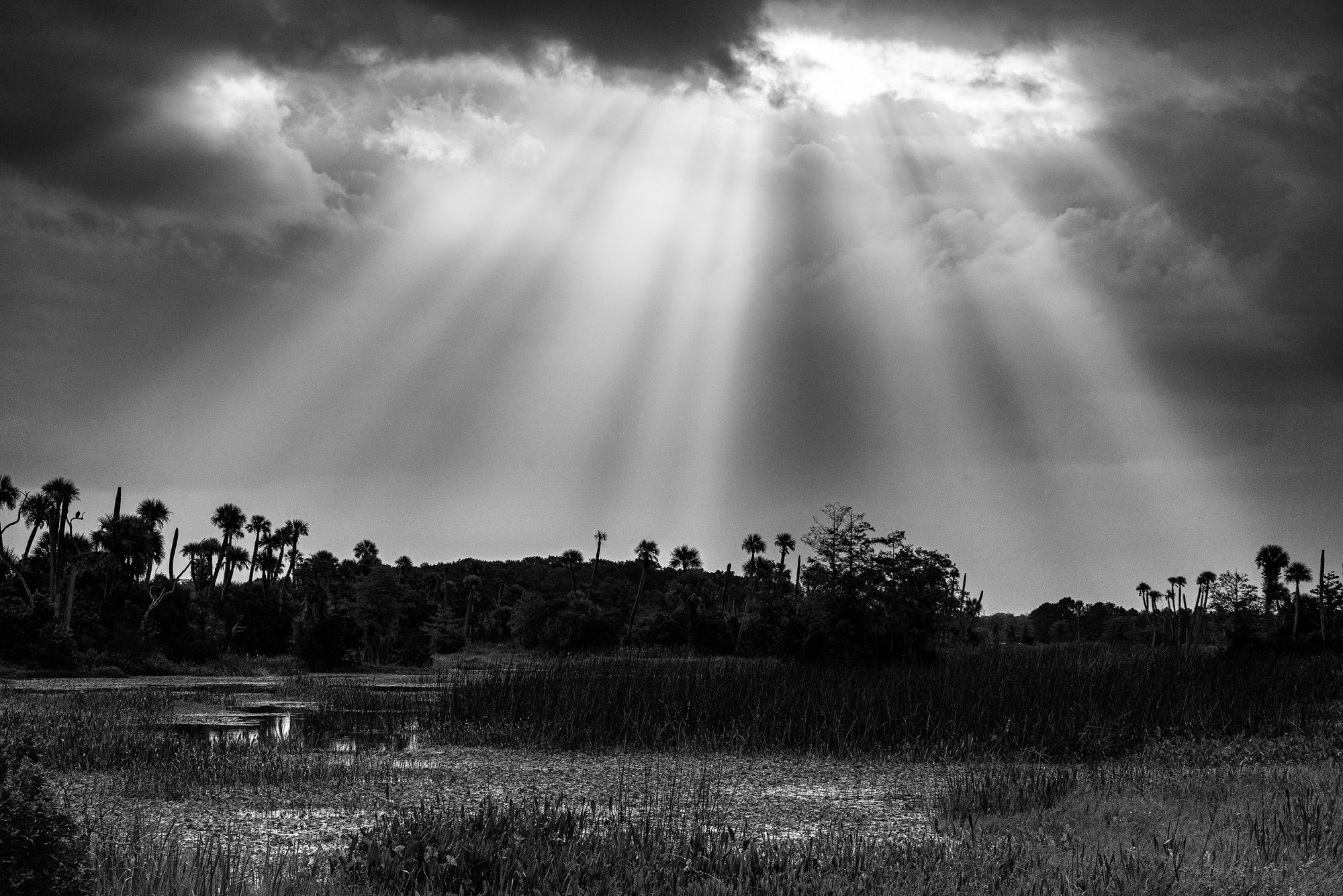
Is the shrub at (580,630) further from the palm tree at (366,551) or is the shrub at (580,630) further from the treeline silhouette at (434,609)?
the palm tree at (366,551)

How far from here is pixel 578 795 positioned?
11.4m

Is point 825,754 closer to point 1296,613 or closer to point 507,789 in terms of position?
point 507,789

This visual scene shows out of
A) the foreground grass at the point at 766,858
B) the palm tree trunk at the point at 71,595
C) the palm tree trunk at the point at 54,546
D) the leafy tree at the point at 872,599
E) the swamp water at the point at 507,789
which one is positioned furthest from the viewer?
the palm tree trunk at the point at 54,546

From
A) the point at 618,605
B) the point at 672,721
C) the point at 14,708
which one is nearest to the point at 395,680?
the point at 14,708

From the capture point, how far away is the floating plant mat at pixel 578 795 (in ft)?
31.0

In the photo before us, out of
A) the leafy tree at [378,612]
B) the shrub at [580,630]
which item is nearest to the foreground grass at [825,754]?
the leafy tree at [378,612]

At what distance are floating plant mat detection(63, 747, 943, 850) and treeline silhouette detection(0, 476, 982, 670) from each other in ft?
46.9

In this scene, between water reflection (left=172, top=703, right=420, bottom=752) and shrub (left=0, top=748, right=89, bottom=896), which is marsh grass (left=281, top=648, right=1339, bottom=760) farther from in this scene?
shrub (left=0, top=748, right=89, bottom=896)

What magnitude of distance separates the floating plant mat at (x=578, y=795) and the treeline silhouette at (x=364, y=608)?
46.9 feet

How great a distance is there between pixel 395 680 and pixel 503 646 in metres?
37.7

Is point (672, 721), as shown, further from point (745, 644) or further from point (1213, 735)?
point (745, 644)

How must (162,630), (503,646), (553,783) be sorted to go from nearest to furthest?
1. (553,783)
2. (162,630)
3. (503,646)

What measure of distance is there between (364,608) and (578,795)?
45946mm

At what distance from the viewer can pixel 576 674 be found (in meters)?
19.8
